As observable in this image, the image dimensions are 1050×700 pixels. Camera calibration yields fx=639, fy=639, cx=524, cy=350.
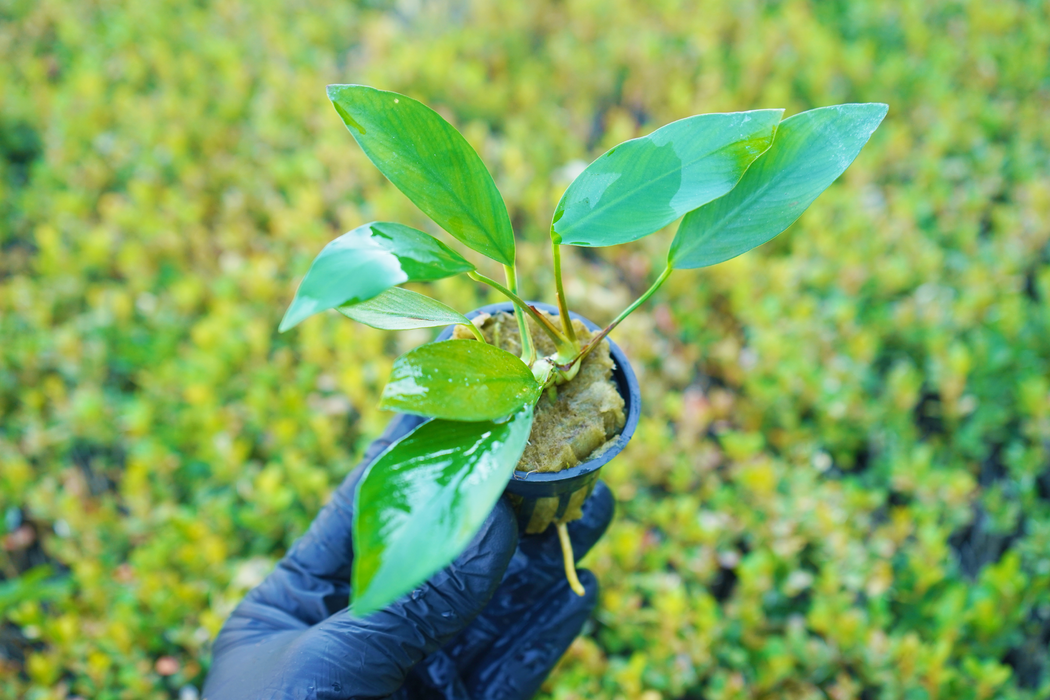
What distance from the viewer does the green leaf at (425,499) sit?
52cm

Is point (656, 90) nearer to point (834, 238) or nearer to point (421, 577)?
point (834, 238)

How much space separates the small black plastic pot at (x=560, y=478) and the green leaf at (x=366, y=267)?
10.5 inches

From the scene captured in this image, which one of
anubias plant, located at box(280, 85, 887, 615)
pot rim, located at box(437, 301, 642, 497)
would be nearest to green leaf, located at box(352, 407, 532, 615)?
anubias plant, located at box(280, 85, 887, 615)

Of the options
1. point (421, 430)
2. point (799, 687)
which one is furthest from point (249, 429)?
point (799, 687)

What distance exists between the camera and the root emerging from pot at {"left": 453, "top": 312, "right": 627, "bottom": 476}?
2.51ft

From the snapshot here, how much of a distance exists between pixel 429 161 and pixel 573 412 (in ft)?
1.13

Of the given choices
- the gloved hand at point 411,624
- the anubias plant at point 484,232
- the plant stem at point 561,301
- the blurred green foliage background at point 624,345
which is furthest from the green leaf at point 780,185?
the blurred green foliage background at point 624,345

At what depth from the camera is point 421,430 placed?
66cm

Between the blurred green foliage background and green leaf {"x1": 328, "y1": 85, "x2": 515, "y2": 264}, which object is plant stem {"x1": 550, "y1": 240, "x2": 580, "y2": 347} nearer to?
green leaf {"x1": 328, "y1": 85, "x2": 515, "y2": 264}

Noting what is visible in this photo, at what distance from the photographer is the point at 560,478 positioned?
72cm

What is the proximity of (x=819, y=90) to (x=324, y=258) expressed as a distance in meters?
2.03

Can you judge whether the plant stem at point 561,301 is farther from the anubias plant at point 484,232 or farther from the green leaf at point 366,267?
the green leaf at point 366,267

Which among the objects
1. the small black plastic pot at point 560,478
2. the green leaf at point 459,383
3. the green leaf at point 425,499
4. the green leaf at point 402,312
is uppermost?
the green leaf at point 402,312

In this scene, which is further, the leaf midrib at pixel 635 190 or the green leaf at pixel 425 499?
the leaf midrib at pixel 635 190
